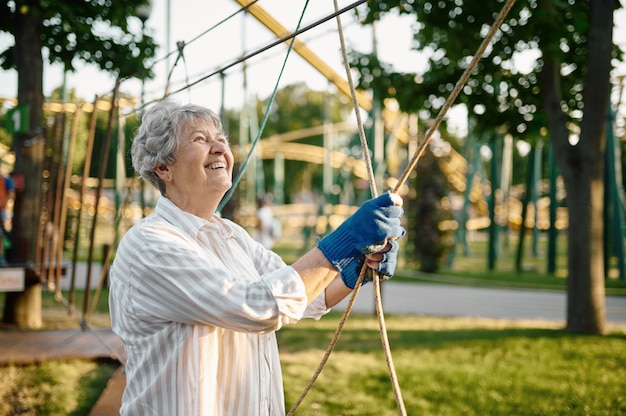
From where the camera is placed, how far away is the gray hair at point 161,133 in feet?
5.41

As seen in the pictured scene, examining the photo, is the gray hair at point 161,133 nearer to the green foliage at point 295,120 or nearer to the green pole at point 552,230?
the green pole at point 552,230

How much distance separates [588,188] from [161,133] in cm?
529

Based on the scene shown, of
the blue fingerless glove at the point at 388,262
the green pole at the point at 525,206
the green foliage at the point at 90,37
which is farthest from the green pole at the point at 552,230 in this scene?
the blue fingerless glove at the point at 388,262

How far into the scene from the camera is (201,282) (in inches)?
54.6

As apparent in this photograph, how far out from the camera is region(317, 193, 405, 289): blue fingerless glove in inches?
55.2

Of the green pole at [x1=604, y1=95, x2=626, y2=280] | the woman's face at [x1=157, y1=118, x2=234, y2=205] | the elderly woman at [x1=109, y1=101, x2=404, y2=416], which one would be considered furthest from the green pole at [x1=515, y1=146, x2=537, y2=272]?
the woman's face at [x1=157, y1=118, x2=234, y2=205]

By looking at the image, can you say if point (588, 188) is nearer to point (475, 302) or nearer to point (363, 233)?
point (475, 302)

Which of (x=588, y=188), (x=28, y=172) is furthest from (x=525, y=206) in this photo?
(x=28, y=172)

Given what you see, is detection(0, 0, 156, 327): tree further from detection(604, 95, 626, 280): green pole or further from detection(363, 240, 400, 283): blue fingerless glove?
detection(604, 95, 626, 280): green pole

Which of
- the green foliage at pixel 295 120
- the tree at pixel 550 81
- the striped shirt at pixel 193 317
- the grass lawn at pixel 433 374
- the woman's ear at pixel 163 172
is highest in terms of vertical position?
the green foliage at pixel 295 120

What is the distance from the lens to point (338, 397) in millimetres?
4043

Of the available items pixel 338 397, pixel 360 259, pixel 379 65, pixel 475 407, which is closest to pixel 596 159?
pixel 379 65

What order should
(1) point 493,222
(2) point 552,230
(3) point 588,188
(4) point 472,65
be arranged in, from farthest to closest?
(1) point 493,222, (2) point 552,230, (3) point 588,188, (4) point 472,65

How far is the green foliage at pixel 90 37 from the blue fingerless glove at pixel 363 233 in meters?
5.06
